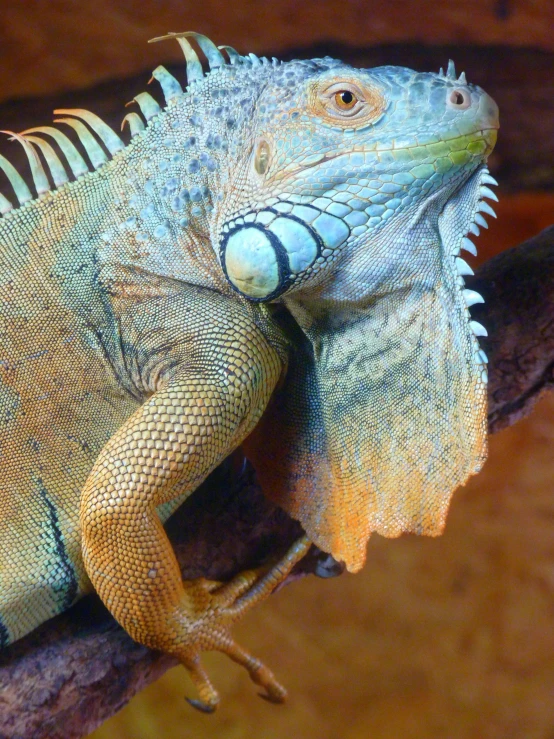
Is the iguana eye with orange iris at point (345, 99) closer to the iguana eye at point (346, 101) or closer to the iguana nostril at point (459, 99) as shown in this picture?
the iguana eye at point (346, 101)

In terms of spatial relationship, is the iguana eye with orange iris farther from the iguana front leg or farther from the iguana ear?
the iguana front leg

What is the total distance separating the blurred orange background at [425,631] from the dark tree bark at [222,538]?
5.65 feet

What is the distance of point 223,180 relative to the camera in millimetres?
1611

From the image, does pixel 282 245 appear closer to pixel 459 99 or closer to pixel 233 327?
pixel 233 327

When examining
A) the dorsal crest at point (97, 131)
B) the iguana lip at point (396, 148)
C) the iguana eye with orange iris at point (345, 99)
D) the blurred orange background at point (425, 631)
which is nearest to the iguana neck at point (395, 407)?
the iguana lip at point (396, 148)

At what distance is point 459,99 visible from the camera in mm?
1395

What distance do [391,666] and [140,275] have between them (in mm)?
3037

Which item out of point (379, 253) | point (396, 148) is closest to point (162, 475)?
point (379, 253)

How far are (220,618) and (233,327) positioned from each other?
30.7 inches

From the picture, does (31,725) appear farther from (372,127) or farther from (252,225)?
(372,127)

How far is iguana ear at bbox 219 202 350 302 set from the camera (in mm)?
1451

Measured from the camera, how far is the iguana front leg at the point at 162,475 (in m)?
1.59

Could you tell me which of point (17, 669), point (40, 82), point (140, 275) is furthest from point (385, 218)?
point (40, 82)

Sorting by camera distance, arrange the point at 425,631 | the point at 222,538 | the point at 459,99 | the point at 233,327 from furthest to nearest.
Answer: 1. the point at 425,631
2. the point at 222,538
3. the point at 233,327
4. the point at 459,99
